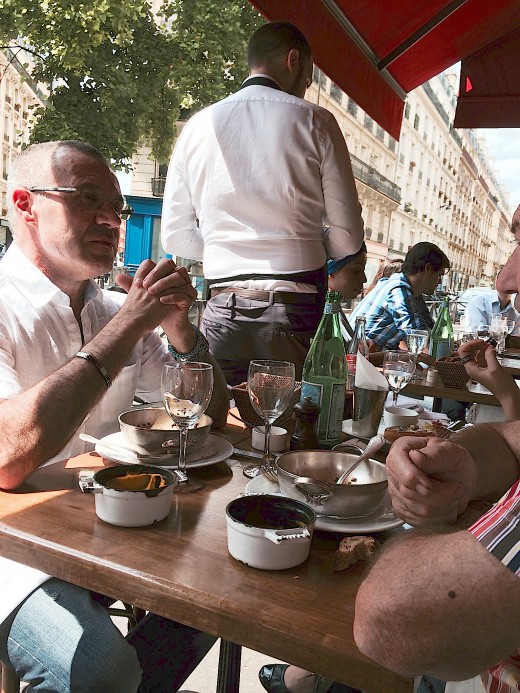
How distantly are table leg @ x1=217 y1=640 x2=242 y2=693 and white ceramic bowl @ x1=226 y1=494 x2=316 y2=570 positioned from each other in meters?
0.55

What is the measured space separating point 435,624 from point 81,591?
27.0 inches

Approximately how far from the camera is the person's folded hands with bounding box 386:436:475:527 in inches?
36.8

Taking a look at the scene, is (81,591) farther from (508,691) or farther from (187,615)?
(508,691)

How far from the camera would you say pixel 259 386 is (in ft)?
4.16

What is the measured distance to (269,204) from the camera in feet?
7.91

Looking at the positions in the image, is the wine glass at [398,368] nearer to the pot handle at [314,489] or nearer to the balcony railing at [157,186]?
the pot handle at [314,489]

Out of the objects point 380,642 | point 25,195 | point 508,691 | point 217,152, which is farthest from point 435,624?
point 217,152

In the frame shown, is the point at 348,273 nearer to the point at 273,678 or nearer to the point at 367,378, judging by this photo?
the point at 367,378

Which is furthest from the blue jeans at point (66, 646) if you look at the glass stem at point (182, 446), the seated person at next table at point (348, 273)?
the seated person at next table at point (348, 273)

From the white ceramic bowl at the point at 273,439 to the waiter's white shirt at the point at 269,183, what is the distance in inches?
41.2

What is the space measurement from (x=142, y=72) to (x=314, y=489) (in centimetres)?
1203

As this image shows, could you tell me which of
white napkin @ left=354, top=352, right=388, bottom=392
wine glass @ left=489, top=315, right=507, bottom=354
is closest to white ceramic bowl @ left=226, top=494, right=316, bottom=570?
white napkin @ left=354, top=352, right=388, bottom=392

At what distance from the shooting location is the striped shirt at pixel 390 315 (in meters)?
4.32

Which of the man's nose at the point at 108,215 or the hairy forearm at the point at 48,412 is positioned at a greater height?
the man's nose at the point at 108,215
